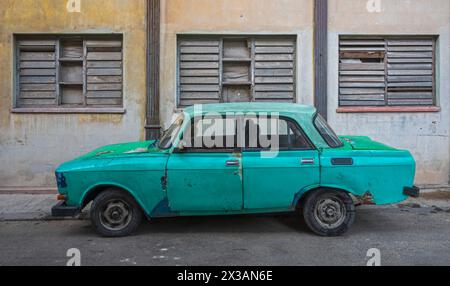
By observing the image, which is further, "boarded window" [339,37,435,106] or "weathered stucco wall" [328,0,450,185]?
"boarded window" [339,37,435,106]

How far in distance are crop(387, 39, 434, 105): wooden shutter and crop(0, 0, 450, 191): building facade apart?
22 millimetres

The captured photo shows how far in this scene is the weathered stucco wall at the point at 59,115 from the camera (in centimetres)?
884

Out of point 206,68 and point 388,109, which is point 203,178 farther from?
point 388,109

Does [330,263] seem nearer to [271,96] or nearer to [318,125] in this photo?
[318,125]

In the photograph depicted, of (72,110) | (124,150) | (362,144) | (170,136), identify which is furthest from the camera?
(72,110)

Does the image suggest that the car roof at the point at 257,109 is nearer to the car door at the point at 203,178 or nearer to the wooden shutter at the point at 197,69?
the car door at the point at 203,178

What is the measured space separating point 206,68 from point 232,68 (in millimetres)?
585

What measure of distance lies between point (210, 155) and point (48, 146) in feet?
15.7

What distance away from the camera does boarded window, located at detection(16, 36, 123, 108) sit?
906 cm

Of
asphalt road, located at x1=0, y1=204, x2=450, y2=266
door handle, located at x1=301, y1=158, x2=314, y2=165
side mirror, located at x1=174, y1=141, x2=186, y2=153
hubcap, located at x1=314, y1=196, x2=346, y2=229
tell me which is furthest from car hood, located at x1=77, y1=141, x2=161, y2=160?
hubcap, located at x1=314, y1=196, x2=346, y2=229

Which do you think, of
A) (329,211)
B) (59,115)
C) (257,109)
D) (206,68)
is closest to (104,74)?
(59,115)

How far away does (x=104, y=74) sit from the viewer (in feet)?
29.9

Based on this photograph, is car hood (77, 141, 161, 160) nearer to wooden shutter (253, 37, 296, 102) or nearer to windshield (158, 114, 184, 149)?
windshield (158, 114, 184, 149)

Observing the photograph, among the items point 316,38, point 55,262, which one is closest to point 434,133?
point 316,38
